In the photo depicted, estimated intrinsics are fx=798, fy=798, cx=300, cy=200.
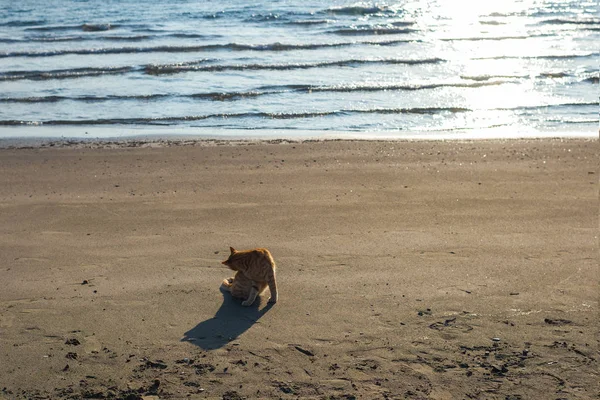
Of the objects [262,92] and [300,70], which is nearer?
[262,92]

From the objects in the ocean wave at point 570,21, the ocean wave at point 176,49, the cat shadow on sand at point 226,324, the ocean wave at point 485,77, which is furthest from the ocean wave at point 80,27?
the cat shadow on sand at point 226,324

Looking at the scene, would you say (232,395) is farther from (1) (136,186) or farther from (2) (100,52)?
(2) (100,52)

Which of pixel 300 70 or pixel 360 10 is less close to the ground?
pixel 360 10

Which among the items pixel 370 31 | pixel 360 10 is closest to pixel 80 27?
pixel 370 31

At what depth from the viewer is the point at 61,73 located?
2047 centimetres

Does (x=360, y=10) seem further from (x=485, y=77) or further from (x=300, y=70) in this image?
(x=485, y=77)

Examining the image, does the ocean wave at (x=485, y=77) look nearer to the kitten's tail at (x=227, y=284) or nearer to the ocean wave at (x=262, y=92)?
the ocean wave at (x=262, y=92)

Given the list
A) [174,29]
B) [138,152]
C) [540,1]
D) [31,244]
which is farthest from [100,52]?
[540,1]

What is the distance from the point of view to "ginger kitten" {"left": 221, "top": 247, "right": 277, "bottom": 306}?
260 inches

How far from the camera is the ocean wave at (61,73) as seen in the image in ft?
65.6

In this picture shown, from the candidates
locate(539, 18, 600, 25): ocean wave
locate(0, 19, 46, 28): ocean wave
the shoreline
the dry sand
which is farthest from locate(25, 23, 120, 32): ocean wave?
the dry sand

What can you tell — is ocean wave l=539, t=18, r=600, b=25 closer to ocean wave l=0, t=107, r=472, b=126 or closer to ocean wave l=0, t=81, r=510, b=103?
ocean wave l=0, t=81, r=510, b=103

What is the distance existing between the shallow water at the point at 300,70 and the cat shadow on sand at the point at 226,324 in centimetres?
749

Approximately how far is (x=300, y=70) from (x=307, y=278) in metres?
14.1
